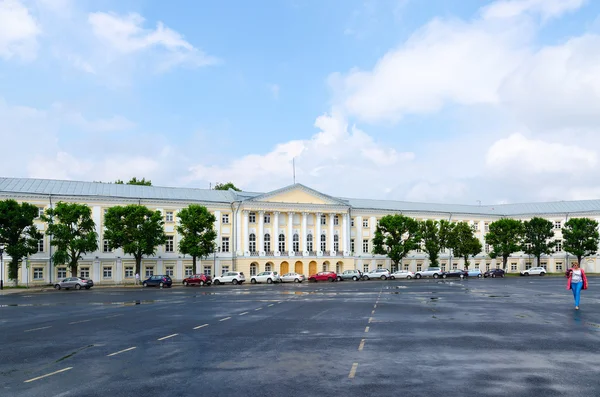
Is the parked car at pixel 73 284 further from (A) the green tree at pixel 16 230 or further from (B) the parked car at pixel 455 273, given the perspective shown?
(B) the parked car at pixel 455 273

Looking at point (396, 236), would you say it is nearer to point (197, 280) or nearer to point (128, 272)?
point (197, 280)

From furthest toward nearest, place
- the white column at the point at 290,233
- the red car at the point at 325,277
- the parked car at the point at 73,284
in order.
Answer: the white column at the point at 290,233 → the red car at the point at 325,277 → the parked car at the point at 73,284

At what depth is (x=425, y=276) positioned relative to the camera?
85.6 metres

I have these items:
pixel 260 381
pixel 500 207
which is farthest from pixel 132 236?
pixel 500 207

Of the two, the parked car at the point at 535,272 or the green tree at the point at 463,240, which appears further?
the parked car at the point at 535,272

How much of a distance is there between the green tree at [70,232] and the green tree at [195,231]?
11.2 m

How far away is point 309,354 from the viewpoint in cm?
1491

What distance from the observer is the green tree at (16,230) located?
61.2 metres

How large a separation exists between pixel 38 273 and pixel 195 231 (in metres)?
19.8

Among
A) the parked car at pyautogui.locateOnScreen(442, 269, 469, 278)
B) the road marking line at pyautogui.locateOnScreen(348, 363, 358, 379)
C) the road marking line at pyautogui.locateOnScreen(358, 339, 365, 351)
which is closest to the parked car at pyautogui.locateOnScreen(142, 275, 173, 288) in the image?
the parked car at pyautogui.locateOnScreen(442, 269, 469, 278)

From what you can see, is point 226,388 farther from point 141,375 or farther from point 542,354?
point 542,354

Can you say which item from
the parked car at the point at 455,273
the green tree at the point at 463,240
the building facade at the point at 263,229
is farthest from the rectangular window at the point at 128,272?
the green tree at the point at 463,240

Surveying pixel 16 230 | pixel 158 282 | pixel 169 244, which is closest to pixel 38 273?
pixel 16 230

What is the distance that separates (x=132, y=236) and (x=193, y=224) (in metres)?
7.93
